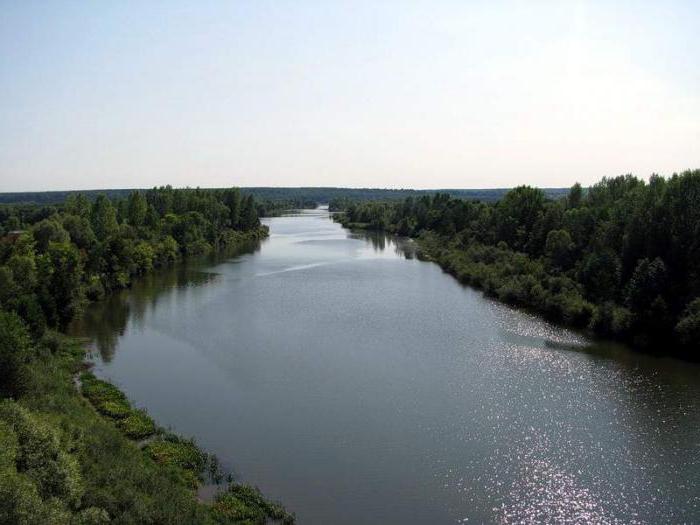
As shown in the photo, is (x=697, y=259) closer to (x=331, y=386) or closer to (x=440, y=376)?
(x=440, y=376)

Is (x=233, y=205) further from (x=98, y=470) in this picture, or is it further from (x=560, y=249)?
(x=98, y=470)

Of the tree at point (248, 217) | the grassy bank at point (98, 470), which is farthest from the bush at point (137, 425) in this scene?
the tree at point (248, 217)

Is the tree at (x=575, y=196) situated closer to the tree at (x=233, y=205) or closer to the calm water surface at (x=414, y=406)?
the calm water surface at (x=414, y=406)

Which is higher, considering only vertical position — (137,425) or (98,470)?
(98,470)

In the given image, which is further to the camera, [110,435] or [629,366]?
[629,366]

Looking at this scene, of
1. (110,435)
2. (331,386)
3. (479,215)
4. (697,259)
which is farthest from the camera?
(479,215)

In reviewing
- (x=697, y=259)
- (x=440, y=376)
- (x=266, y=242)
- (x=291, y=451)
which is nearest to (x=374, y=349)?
(x=440, y=376)

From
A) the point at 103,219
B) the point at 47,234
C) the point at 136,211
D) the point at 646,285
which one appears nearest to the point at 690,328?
the point at 646,285

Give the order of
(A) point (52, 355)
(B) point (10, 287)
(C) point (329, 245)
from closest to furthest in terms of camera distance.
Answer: (A) point (52, 355) → (B) point (10, 287) → (C) point (329, 245)
